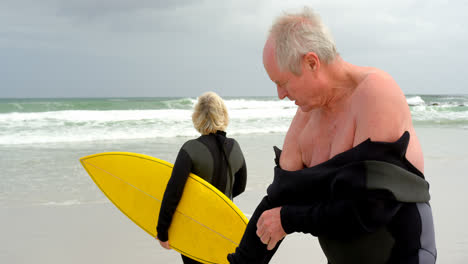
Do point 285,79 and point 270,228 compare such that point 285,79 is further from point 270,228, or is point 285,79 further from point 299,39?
point 270,228

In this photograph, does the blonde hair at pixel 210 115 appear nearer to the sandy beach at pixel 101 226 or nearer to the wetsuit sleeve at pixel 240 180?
the wetsuit sleeve at pixel 240 180

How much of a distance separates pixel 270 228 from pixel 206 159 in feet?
5.07

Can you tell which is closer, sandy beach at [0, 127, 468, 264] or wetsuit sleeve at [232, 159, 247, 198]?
wetsuit sleeve at [232, 159, 247, 198]

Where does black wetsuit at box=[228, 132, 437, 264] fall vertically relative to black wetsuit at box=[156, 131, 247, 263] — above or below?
above

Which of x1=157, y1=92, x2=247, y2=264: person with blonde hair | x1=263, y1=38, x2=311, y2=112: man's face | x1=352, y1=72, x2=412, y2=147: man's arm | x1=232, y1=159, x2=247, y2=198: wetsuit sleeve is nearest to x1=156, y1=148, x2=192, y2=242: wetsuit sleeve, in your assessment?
x1=157, y1=92, x2=247, y2=264: person with blonde hair

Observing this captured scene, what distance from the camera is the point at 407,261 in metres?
0.93

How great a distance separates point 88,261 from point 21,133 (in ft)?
34.6

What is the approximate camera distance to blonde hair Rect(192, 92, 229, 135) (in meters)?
2.59

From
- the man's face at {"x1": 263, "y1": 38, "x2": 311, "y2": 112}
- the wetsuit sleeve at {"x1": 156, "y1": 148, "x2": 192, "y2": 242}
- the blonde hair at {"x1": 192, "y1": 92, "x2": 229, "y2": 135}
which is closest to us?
the man's face at {"x1": 263, "y1": 38, "x2": 311, "y2": 112}

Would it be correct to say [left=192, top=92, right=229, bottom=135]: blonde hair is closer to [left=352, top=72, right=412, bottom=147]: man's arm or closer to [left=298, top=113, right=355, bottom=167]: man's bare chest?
[left=298, top=113, right=355, bottom=167]: man's bare chest

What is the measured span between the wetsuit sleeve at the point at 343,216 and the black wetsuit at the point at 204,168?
152cm

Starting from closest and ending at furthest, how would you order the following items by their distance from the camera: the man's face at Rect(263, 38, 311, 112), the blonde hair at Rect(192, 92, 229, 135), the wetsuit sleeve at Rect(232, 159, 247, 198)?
1. the man's face at Rect(263, 38, 311, 112)
2. the blonde hair at Rect(192, 92, 229, 135)
3. the wetsuit sleeve at Rect(232, 159, 247, 198)

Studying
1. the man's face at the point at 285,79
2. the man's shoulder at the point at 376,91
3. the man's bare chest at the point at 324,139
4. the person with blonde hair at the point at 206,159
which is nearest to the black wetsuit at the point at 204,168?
the person with blonde hair at the point at 206,159

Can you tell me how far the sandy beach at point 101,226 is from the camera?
364 centimetres
